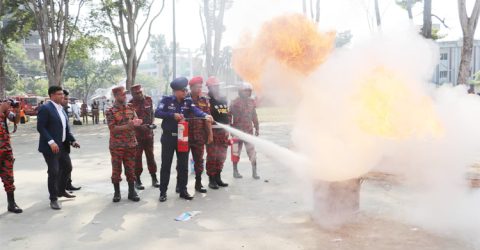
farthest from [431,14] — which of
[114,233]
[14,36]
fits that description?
[14,36]

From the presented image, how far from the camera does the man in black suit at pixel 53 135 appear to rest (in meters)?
6.32

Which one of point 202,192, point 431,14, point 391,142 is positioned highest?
point 431,14

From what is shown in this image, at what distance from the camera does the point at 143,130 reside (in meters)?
7.66

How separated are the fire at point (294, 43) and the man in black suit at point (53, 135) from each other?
323 centimetres

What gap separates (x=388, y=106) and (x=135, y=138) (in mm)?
3841

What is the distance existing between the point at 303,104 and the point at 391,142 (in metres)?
1.23

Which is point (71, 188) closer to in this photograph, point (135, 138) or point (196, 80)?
point (135, 138)

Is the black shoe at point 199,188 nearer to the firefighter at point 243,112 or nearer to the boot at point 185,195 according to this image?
the boot at point 185,195

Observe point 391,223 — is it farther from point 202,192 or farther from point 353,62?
point 202,192

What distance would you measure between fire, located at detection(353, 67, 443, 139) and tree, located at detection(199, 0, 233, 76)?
56.3 ft

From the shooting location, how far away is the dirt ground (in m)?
4.84

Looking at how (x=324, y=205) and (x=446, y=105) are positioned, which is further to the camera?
(x=446, y=105)

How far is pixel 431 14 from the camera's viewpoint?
12.8 m

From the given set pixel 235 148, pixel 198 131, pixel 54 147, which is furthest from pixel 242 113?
pixel 54 147
